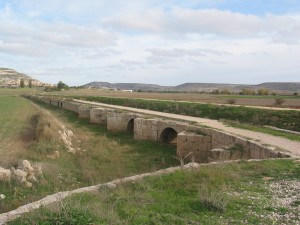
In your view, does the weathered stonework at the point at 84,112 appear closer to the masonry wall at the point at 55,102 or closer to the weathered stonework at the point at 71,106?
Result: the weathered stonework at the point at 71,106

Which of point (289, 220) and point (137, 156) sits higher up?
point (289, 220)

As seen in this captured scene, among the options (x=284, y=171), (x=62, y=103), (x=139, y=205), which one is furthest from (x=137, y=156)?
(x=62, y=103)

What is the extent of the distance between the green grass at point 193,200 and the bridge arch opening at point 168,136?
425 inches

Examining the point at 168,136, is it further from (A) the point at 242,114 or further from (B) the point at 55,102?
(B) the point at 55,102

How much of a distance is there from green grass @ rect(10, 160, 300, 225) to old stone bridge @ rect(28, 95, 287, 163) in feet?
7.44

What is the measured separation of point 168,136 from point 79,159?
6857 mm

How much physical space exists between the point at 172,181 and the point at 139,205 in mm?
1465

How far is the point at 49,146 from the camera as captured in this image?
1439 cm

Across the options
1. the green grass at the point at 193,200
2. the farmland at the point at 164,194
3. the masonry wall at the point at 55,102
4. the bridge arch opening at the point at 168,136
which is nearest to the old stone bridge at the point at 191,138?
the bridge arch opening at the point at 168,136

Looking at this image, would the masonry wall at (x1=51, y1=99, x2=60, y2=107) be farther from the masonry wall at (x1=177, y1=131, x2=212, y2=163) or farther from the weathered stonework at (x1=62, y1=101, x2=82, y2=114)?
the masonry wall at (x1=177, y1=131, x2=212, y2=163)

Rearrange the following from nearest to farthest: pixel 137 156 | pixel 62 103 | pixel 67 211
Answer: pixel 67 211 < pixel 137 156 < pixel 62 103

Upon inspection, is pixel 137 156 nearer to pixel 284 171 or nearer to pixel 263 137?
pixel 263 137

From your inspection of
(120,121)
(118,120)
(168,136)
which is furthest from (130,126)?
(168,136)

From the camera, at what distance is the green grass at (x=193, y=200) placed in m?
4.93
